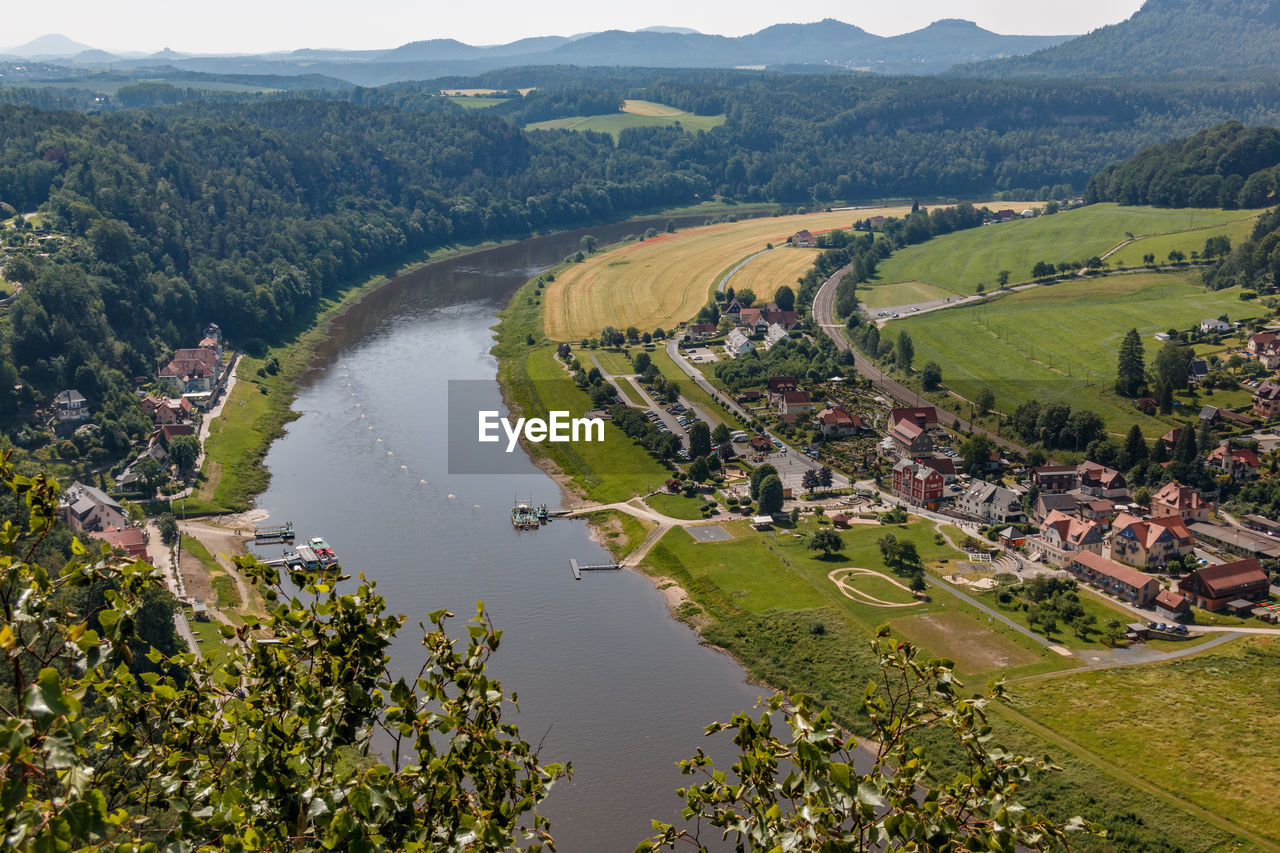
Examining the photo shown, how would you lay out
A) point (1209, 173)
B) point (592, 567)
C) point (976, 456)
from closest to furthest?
point (592, 567) < point (976, 456) < point (1209, 173)

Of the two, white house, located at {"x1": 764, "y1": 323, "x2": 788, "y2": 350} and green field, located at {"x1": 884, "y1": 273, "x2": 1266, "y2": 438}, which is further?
white house, located at {"x1": 764, "y1": 323, "x2": 788, "y2": 350}

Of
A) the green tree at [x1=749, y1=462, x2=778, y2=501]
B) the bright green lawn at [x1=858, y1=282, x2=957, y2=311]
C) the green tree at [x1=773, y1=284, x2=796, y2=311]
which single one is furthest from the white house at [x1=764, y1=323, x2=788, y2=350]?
the green tree at [x1=749, y1=462, x2=778, y2=501]

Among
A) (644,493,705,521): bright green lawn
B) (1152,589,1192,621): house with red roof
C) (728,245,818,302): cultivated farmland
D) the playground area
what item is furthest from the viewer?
(728,245,818,302): cultivated farmland

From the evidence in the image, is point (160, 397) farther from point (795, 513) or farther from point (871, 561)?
point (871, 561)

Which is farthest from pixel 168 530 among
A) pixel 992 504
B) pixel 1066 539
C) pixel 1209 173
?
pixel 1209 173

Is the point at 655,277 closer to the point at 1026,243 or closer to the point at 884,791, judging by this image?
the point at 1026,243

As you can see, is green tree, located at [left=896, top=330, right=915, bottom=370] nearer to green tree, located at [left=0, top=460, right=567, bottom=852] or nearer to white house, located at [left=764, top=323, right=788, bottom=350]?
white house, located at [left=764, top=323, right=788, bottom=350]

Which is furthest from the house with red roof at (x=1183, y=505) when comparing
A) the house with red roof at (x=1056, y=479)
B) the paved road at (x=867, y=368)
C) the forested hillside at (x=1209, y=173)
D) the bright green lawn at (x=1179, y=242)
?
the forested hillside at (x=1209, y=173)
